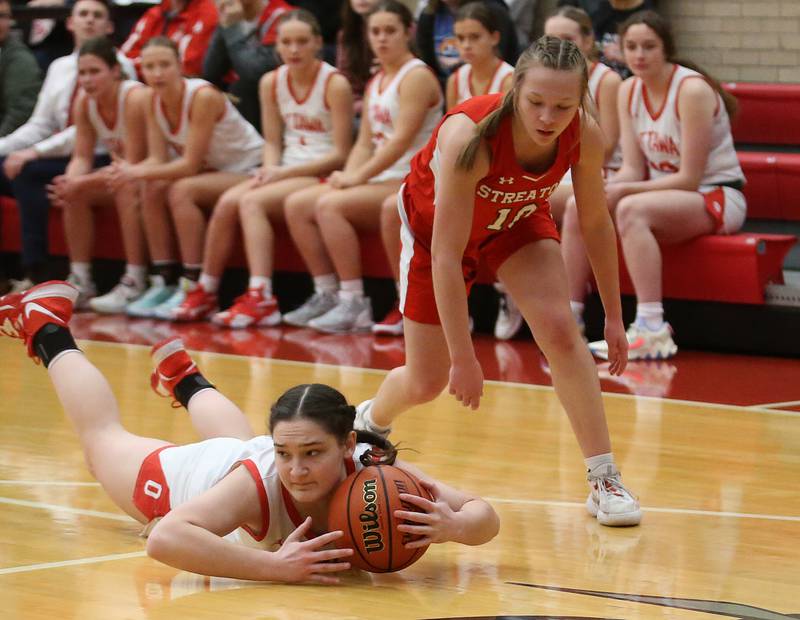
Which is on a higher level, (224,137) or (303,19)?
(303,19)

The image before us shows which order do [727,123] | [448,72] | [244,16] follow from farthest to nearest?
[244,16] < [448,72] < [727,123]

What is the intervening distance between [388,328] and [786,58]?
2.97 meters

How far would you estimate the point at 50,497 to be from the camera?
4.04 metres

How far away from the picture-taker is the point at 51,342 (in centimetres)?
416

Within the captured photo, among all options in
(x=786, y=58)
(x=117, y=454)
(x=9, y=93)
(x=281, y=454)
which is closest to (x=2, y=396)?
(x=117, y=454)

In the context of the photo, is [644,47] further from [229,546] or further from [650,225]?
[229,546]

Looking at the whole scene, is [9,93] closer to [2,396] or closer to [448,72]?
[448,72]

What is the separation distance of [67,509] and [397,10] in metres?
4.24

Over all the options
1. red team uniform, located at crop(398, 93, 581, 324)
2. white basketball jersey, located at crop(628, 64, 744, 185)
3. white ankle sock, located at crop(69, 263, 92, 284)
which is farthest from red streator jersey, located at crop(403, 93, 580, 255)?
white ankle sock, located at crop(69, 263, 92, 284)

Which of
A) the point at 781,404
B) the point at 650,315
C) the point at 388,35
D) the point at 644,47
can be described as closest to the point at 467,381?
the point at 781,404

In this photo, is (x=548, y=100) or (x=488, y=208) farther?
(x=488, y=208)

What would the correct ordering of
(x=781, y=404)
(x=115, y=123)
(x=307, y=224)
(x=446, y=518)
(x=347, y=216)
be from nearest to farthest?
(x=446, y=518) → (x=781, y=404) → (x=347, y=216) → (x=307, y=224) → (x=115, y=123)

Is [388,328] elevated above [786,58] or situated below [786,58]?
below

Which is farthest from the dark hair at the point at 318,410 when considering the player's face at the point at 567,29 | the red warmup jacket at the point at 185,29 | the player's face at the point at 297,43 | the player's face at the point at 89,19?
the player's face at the point at 89,19
